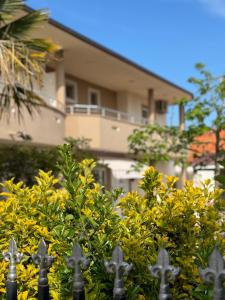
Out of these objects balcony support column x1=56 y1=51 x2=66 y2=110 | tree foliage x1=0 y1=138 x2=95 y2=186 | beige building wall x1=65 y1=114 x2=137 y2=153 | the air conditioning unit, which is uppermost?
the air conditioning unit

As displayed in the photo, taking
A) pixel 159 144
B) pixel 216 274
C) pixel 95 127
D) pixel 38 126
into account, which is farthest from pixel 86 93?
pixel 216 274

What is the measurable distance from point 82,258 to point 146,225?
114 centimetres

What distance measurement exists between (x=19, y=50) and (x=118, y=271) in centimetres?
822

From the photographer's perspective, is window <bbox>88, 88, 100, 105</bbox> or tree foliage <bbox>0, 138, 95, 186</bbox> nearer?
tree foliage <bbox>0, 138, 95, 186</bbox>

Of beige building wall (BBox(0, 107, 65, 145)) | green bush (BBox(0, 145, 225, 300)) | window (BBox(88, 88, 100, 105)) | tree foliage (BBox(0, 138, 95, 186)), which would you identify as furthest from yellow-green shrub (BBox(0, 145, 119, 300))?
window (BBox(88, 88, 100, 105))

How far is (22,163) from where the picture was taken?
1405 centimetres

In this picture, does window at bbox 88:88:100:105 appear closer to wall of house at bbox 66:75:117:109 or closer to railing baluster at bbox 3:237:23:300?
wall of house at bbox 66:75:117:109

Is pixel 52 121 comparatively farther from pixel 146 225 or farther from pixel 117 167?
pixel 146 225

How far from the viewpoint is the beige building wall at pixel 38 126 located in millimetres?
15184

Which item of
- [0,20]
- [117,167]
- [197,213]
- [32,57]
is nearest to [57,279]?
[197,213]

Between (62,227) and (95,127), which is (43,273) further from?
(95,127)

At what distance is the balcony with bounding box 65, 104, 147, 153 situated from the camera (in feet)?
70.7

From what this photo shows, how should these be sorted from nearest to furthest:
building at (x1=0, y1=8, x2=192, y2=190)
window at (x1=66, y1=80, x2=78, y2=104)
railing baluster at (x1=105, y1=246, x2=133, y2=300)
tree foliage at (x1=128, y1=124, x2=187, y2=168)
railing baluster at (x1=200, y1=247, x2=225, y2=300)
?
railing baluster at (x1=200, y1=247, x2=225, y2=300), railing baluster at (x1=105, y1=246, x2=133, y2=300), building at (x1=0, y1=8, x2=192, y2=190), tree foliage at (x1=128, y1=124, x2=187, y2=168), window at (x1=66, y1=80, x2=78, y2=104)

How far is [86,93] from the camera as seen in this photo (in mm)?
26922
